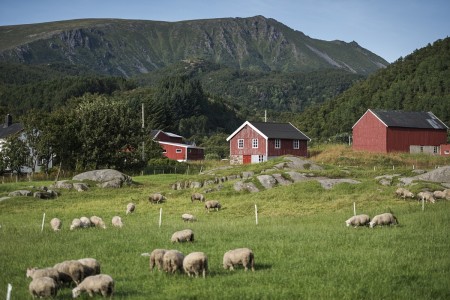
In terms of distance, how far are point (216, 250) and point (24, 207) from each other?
1127 inches

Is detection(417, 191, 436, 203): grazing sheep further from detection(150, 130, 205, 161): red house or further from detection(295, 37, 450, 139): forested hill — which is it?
detection(295, 37, 450, 139): forested hill

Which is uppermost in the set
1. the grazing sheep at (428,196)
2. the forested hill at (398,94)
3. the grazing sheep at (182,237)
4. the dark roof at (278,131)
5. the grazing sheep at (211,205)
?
the forested hill at (398,94)

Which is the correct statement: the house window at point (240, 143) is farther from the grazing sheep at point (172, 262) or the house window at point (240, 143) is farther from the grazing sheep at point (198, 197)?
the grazing sheep at point (172, 262)

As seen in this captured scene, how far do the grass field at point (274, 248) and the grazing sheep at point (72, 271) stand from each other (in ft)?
1.46

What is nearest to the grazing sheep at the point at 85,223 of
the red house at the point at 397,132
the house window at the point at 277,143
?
the house window at the point at 277,143

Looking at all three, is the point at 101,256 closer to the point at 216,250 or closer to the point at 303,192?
the point at 216,250

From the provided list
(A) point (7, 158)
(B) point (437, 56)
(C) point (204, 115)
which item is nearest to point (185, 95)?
(C) point (204, 115)

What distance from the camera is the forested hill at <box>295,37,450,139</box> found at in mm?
123812

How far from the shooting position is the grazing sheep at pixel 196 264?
16969mm

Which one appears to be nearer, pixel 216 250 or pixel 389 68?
pixel 216 250

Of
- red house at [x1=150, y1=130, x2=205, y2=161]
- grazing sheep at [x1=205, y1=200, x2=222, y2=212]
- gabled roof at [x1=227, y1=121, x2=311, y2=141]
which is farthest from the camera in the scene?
red house at [x1=150, y1=130, x2=205, y2=161]

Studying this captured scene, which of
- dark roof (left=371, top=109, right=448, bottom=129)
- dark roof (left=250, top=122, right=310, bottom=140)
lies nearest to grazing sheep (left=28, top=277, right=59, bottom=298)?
dark roof (left=250, top=122, right=310, bottom=140)

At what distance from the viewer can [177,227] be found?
1155 inches

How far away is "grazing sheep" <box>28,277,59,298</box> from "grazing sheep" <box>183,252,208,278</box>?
4.29 meters
